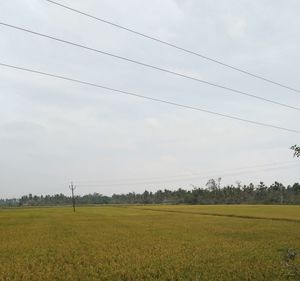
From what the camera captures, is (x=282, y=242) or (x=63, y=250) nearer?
(x=63, y=250)

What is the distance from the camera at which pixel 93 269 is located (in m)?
20.7

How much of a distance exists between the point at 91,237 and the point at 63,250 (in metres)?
8.63

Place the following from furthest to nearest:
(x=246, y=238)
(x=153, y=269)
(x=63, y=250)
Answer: (x=246, y=238), (x=63, y=250), (x=153, y=269)

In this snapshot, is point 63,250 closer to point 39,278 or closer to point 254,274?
point 39,278

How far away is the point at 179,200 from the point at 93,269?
171475mm

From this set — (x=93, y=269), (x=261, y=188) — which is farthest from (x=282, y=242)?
(x=261, y=188)

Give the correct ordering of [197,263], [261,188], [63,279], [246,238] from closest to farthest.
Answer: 1. [63,279]
2. [197,263]
3. [246,238]
4. [261,188]

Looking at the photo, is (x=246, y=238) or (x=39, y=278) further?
(x=246, y=238)

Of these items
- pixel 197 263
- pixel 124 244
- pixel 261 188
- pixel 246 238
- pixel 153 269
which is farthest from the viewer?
pixel 261 188

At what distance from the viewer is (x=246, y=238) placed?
34812 mm

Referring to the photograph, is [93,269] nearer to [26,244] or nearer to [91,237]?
[26,244]

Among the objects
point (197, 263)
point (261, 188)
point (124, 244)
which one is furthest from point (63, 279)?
point (261, 188)

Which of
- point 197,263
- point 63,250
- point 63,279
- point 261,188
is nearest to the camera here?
point 63,279

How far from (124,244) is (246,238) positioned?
9794 millimetres
